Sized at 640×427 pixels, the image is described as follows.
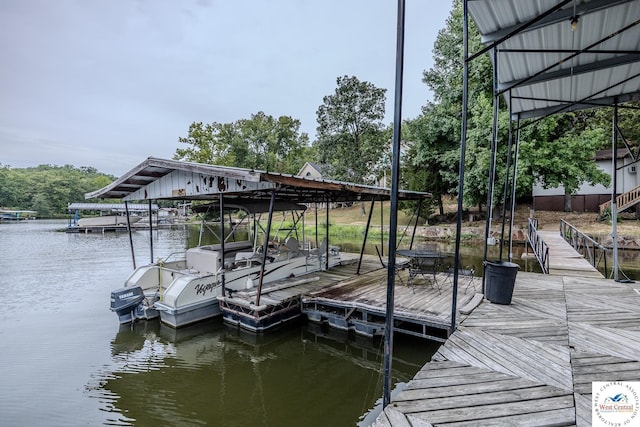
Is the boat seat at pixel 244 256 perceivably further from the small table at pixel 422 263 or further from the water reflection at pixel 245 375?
the small table at pixel 422 263

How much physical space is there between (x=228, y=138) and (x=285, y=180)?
35399 millimetres

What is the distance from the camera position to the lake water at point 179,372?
13.2ft

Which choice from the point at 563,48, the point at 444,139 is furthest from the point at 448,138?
the point at 563,48

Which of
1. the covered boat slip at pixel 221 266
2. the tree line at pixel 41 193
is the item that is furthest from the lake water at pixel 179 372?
the tree line at pixel 41 193

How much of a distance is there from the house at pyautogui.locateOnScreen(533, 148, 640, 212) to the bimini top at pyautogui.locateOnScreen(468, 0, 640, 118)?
669 inches

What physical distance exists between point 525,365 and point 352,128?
28012 millimetres

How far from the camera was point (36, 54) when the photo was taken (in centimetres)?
2008

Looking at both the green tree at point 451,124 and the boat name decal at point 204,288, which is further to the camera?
the green tree at point 451,124

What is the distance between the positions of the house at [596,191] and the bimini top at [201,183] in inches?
701

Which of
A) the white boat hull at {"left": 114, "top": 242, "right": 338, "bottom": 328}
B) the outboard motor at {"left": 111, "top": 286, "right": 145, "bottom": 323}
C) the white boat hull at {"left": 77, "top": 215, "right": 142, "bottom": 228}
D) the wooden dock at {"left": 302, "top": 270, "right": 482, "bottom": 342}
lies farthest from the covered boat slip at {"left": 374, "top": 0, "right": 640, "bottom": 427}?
the white boat hull at {"left": 77, "top": 215, "right": 142, "bottom": 228}

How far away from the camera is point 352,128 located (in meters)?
29.2

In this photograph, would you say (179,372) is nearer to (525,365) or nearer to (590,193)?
(525,365)

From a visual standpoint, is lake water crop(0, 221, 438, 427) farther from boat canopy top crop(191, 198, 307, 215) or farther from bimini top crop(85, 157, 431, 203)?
bimini top crop(85, 157, 431, 203)

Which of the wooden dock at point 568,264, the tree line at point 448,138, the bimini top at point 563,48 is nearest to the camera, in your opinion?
the bimini top at point 563,48
